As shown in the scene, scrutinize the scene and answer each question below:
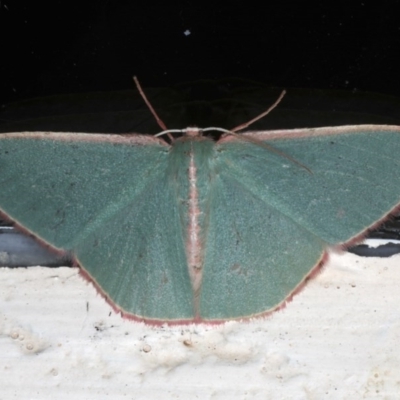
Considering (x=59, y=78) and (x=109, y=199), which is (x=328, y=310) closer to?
(x=109, y=199)

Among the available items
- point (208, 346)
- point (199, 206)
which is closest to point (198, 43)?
Answer: point (199, 206)

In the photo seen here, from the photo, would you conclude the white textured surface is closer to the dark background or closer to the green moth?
the green moth

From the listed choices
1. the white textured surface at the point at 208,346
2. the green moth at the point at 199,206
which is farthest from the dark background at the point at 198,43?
the white textured surface at the point at 208,346

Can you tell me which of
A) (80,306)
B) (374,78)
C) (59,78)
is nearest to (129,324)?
(80,306)

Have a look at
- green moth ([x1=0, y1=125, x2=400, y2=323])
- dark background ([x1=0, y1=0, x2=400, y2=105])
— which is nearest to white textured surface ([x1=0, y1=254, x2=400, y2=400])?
green moth ([x1=0, y1=125, x2=400, y2=323])

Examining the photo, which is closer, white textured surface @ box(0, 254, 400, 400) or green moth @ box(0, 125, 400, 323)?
green moth @ box(0, 125, 400, 323)
